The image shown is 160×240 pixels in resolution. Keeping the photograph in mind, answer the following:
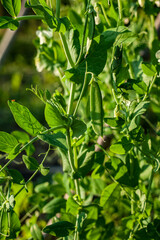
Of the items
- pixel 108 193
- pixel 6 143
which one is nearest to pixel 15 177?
pixel 6 143

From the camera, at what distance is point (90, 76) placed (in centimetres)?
39

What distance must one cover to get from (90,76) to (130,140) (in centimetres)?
10

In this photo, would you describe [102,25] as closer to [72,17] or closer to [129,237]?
[72,17]

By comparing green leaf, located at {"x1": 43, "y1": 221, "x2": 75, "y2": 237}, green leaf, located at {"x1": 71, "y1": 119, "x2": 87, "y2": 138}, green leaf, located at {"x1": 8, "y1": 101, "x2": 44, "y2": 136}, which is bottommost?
green leaf, located at {"x1": 43, "y1": 221, "x2": 75, "y2": 237}

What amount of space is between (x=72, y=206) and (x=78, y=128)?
0.14 metres

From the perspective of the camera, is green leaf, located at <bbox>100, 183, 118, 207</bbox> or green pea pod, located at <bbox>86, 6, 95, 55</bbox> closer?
green pea pod, located at <bbox>86, 6, 95, 55</bbox>

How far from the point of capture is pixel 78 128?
37 cm

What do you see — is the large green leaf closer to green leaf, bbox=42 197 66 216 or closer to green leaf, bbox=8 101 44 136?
green leaf, bbox=8 101 44 136

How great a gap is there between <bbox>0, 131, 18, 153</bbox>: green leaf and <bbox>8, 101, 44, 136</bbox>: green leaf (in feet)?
0.07

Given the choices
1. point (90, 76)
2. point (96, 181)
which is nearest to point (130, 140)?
point (90, 76)

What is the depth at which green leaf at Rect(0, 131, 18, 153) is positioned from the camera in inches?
15.4

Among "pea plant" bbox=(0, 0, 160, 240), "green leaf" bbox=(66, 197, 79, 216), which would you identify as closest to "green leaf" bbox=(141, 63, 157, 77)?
"pea plant" bbox=(0, 0, 160, 240)

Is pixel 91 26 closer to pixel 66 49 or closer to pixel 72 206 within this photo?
pixel 66 49

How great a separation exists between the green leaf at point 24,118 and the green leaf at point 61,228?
0.44 ft
